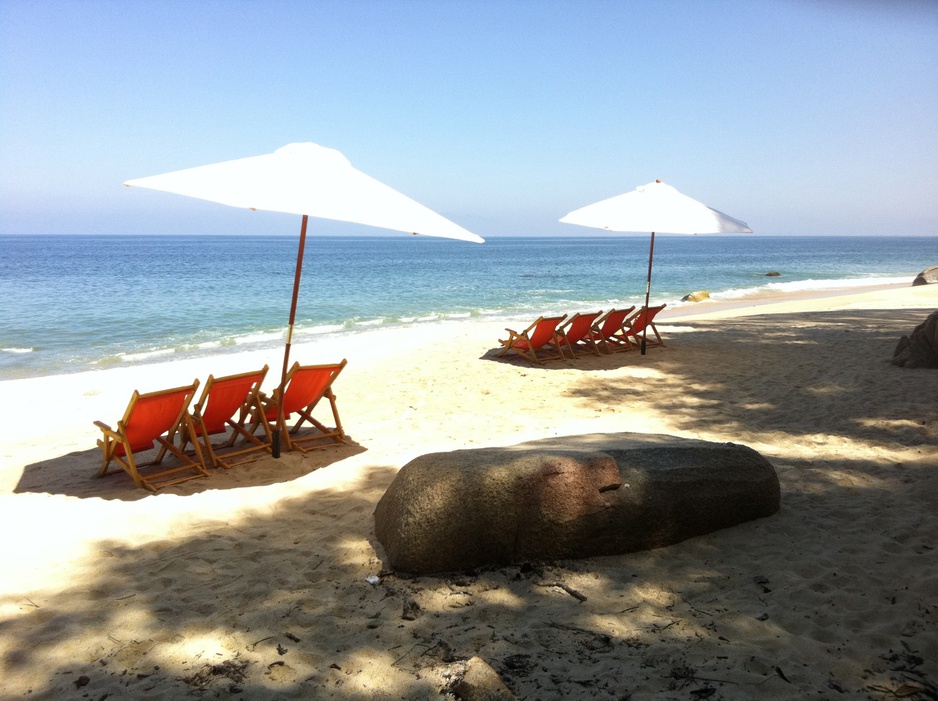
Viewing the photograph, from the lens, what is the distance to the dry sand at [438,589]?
235cm

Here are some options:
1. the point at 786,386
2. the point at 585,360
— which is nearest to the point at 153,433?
the point at 585,360

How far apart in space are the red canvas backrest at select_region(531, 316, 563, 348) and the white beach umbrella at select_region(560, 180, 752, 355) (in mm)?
1366

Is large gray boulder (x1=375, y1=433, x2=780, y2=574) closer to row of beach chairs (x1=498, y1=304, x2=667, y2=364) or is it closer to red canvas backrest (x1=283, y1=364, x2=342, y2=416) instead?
red canvas backrest (x1=283, y1=364, x2=342, y2=416)

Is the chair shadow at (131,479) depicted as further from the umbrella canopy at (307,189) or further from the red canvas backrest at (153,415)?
the umbrella canopy at (307,189)

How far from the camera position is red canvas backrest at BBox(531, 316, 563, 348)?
892 cm

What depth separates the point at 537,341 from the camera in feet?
29.7

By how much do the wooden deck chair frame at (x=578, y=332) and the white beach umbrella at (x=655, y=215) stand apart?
4.47 ft

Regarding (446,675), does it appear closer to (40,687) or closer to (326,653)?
(326,653)

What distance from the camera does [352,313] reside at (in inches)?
812

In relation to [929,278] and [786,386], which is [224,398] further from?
[929,278]

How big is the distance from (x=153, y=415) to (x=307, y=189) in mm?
1952

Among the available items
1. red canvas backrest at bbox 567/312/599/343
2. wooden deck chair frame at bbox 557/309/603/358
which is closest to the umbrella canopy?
wooden deck chair frame at bbox 557/309/603/358

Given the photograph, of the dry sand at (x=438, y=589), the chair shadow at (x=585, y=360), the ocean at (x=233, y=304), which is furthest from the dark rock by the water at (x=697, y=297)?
the dry sand at (x=438, y=589)

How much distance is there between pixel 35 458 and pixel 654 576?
5.19m
